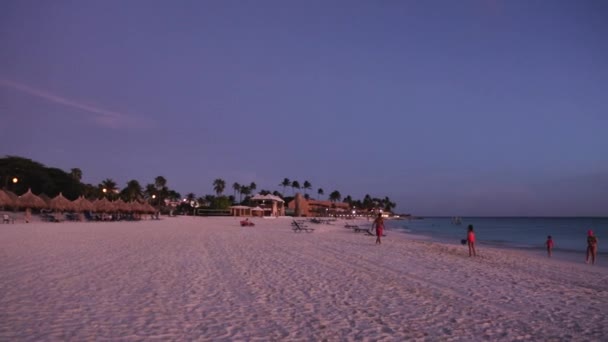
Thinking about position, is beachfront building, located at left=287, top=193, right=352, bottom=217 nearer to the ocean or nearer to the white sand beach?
the ocean

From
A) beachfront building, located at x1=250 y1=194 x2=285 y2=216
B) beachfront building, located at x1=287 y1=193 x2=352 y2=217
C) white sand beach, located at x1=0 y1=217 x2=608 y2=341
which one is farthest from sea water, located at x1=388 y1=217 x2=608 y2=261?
beachfront building, located at x1=287 y1=193 x2=352 y2=217

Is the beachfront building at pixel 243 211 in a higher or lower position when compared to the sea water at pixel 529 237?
higher

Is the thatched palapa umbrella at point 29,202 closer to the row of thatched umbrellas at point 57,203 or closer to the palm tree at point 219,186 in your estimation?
the row of thatched umbrellas at point 57,203

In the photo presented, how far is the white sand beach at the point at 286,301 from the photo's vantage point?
5.46 meters

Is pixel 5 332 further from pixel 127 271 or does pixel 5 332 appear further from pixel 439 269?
pixel 439 269

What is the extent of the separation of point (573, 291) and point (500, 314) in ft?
11.8

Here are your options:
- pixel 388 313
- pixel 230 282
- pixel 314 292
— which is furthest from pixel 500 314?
pixel 230 282

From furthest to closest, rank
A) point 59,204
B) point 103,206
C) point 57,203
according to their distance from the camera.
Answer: point 103,206 → point 59,204 → point 57,203

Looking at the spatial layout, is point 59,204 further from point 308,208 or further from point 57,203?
point 308,208

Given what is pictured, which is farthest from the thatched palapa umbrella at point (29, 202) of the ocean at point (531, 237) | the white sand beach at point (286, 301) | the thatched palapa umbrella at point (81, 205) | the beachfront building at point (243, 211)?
the beachfront building at point (243, 211)

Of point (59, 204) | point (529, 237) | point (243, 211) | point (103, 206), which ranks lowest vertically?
point (529, 237)

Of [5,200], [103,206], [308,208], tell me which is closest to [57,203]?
[5,200]

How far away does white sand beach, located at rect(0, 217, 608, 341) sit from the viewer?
546cm

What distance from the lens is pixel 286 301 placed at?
23.8 feet
